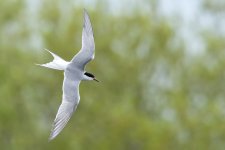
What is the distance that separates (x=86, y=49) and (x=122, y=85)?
12.3 metres

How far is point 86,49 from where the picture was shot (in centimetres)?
1046

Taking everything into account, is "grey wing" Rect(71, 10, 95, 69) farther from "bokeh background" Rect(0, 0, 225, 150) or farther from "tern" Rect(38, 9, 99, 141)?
"bokeh background" Rect(0, 0, 225, 150)

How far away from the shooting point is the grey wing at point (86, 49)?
10.2m

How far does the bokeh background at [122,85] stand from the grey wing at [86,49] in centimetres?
1052

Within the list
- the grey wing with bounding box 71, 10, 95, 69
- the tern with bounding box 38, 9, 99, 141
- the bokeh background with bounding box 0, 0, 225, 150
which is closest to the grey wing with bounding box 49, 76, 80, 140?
the tern with bounding box 38, 9, 99, 141

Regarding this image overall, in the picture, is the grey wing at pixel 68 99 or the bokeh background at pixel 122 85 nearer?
the grey wing at pixel 68 99

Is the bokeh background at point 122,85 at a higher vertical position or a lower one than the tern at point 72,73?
lower

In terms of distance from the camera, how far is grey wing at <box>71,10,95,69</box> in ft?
33.4

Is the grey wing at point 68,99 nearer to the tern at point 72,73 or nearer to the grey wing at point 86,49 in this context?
the tern at point 72,73

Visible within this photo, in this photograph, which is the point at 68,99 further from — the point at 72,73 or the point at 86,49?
the point at 86,49

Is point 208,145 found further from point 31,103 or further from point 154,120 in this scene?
point 31,103

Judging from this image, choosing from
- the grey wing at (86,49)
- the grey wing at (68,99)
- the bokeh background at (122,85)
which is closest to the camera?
the grey wing at (68,99)

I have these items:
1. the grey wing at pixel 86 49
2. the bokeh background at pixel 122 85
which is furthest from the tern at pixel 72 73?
the bokeh background at pixel 122 85

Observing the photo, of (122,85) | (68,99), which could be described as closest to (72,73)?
(68,99)
